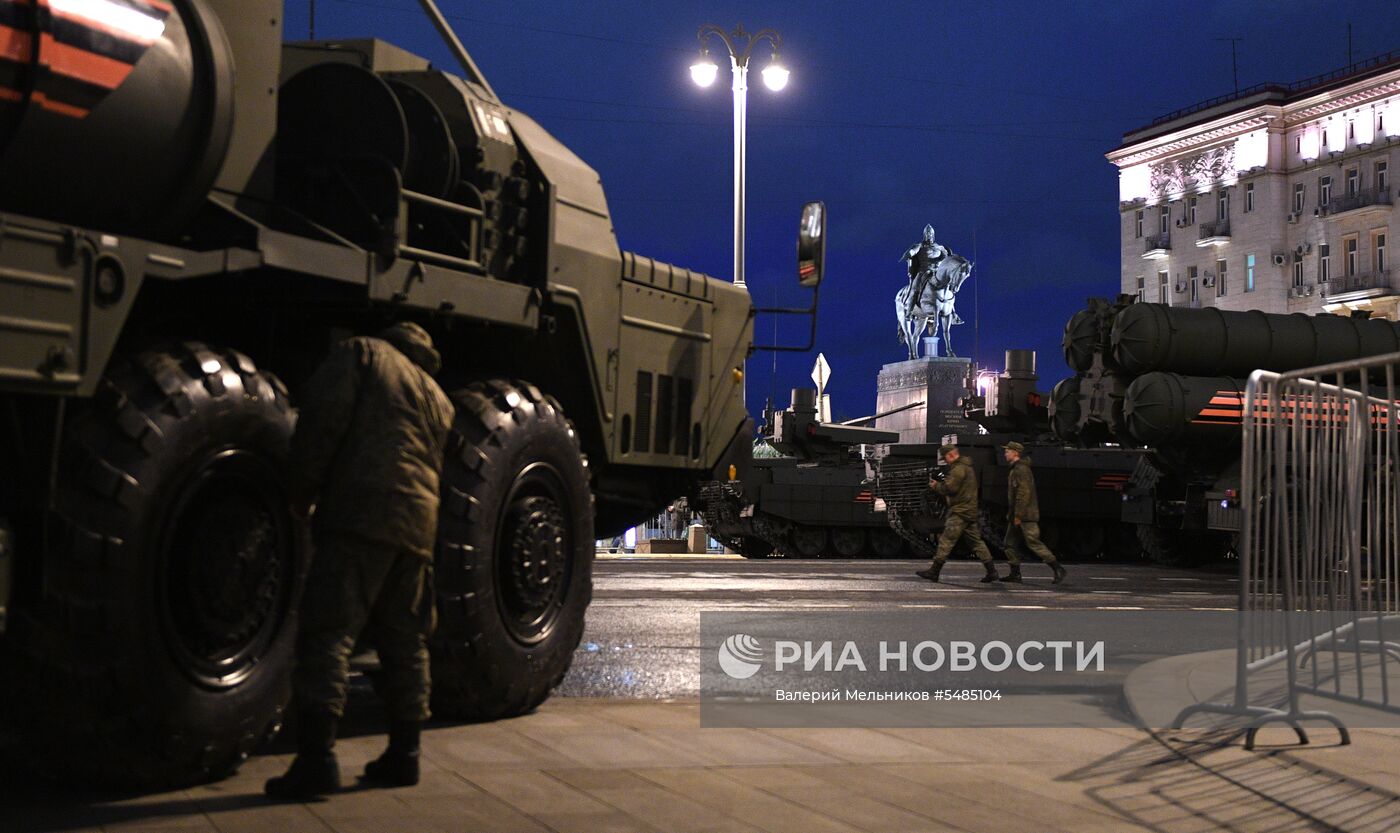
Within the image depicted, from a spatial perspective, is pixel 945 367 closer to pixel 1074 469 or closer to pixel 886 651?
pixel 1074 469

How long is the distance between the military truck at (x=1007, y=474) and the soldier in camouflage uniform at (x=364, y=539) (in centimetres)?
2445

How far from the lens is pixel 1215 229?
7388cm

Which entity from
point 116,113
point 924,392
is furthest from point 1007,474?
point 116,113

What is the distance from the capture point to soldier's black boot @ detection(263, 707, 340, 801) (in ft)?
16.4

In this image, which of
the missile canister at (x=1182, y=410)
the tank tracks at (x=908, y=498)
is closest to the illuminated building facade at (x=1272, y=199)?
the tank tracks at (x=908, y=498)

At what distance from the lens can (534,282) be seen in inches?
287

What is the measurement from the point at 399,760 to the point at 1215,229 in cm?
7328

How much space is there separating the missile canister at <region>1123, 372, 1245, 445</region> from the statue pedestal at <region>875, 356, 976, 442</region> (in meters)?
22.7

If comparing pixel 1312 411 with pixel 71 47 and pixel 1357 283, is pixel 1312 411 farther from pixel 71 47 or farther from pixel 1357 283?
pixel 1357 283

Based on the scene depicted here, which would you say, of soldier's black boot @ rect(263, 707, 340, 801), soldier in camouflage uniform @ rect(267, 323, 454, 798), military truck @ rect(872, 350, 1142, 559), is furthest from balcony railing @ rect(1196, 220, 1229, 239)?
soldier's black boot @ rect(263, 707, 340, 801)

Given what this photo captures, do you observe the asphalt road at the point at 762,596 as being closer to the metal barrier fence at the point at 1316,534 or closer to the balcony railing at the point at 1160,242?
the metal barrier fence at the point at 1316,534

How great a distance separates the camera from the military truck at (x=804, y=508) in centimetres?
3067

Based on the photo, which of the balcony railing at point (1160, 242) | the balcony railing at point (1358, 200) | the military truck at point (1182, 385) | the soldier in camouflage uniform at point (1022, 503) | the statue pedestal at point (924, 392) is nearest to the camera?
the soldier in camouflage uniform at point (1022, 503)

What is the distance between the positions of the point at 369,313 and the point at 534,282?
1.06 meters
